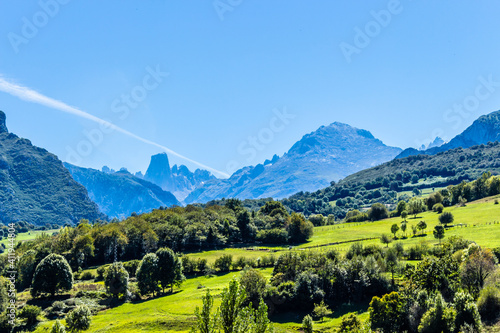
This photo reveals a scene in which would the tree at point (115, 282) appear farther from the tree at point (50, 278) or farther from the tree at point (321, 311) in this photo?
the tree at point (321, 311)

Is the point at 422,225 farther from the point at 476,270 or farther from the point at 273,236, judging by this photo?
the point at 273,236

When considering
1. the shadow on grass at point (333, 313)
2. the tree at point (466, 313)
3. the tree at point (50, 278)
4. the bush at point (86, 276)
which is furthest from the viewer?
the bush at point (86, 276)

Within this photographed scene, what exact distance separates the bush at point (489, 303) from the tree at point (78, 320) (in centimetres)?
5481

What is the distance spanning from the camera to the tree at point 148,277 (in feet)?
247

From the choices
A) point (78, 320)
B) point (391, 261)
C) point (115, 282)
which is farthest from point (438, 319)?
point (115, 282)

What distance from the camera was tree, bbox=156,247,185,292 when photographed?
253 feet

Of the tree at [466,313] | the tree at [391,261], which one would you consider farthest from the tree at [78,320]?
the tree at [391,261]

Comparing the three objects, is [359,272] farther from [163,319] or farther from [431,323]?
[163,319]

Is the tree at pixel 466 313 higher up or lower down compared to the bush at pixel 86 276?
lower down

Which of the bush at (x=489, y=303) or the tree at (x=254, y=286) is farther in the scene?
the tree at (x=254, y=286)

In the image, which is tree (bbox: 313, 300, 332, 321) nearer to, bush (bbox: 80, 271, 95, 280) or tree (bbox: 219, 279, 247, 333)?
tree (bbox: 219, 279, 247, 333)

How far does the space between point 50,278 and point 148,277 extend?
64.4 ft

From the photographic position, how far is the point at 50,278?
6994 cm

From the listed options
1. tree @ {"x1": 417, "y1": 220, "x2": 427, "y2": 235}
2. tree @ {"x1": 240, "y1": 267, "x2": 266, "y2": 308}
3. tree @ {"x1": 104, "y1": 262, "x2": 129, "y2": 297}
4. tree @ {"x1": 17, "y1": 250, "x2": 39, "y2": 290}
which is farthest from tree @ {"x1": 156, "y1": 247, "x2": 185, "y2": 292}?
tree @ {"x1": 417, "y1": 220, "x2": 427, "y2": 235}
